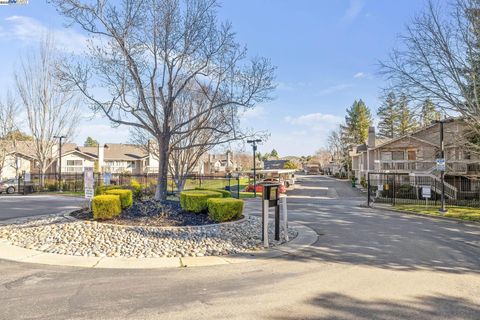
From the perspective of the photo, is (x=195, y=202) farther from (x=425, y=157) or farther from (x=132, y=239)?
(x=425, y=157)

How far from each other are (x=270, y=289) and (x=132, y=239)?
14.2 ft

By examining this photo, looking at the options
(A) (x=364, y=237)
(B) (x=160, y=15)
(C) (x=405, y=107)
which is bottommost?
(A) (x=364, y=237)

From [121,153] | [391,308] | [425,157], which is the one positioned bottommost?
[391,308]

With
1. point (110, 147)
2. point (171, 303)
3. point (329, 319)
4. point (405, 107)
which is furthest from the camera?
point (110, 147)

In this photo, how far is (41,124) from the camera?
31.8 meters

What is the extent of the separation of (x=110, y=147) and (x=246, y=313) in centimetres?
5470

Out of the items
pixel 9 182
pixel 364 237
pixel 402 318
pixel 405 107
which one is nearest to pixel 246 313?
pixel 402 318

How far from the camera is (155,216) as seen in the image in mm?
10492

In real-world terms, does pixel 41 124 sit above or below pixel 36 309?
above

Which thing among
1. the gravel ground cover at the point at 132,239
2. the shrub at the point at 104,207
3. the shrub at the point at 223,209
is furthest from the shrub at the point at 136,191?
the shrub at the point at 223,209

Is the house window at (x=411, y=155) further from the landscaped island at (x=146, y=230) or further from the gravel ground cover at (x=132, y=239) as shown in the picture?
the gravel ground cover at (x=132, y=239)

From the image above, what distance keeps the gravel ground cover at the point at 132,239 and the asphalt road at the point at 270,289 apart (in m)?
1.11

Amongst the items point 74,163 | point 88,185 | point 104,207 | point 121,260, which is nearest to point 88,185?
point 88,185

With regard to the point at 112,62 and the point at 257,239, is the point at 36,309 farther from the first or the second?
the point at 112,62
